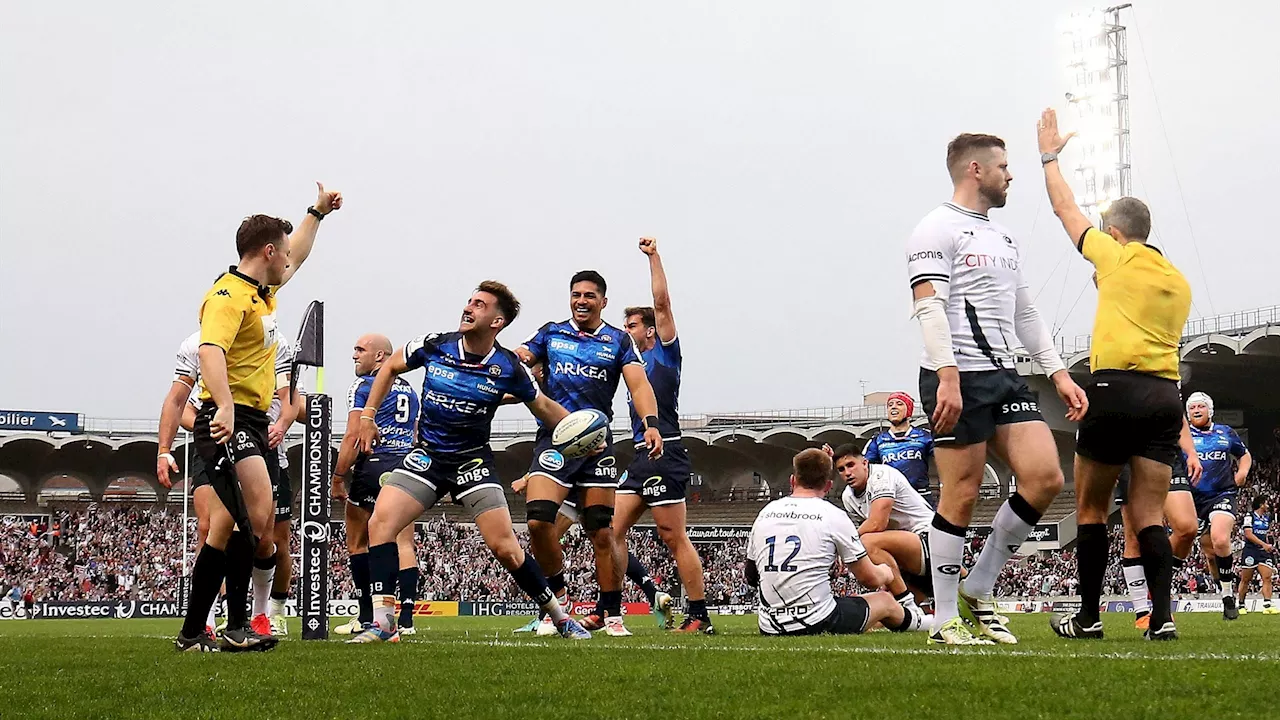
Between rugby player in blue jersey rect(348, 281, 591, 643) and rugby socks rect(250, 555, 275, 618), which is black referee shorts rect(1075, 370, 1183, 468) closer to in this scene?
rugby player in blue jersey rect(348, 281, 591, 643)

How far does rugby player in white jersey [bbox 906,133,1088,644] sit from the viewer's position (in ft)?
20.4

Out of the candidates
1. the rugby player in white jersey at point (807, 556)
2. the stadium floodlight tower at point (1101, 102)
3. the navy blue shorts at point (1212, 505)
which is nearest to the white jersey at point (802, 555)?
the rugby player in white jersey at point (807, 556)

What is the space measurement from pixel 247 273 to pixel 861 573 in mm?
4362

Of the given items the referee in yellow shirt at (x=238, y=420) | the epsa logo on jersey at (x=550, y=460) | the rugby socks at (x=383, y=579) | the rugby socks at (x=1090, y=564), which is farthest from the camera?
the epsa logo on jersey at (x=550, y=460)

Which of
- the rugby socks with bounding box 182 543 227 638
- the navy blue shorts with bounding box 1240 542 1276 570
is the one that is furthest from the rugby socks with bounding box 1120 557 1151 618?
the navy blue shorts with bounding box 1240 542 1276 570

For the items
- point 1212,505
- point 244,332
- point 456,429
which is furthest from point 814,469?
point 1212,505

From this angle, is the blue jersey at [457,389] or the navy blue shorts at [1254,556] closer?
the blue jersey at [457,389]

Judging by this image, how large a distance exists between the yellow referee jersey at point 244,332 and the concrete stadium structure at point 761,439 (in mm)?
35038

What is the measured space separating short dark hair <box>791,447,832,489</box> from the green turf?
174cm

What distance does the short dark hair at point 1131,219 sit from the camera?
689 cm


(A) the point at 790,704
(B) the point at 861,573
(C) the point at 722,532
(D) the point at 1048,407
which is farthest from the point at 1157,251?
(C) the point at 722,532

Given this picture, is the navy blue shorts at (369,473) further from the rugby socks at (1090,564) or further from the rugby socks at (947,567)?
the rugby socks at (1090,564)

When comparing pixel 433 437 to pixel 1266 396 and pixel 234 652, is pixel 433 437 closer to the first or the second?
pixel 234 652

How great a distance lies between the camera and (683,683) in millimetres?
4309
